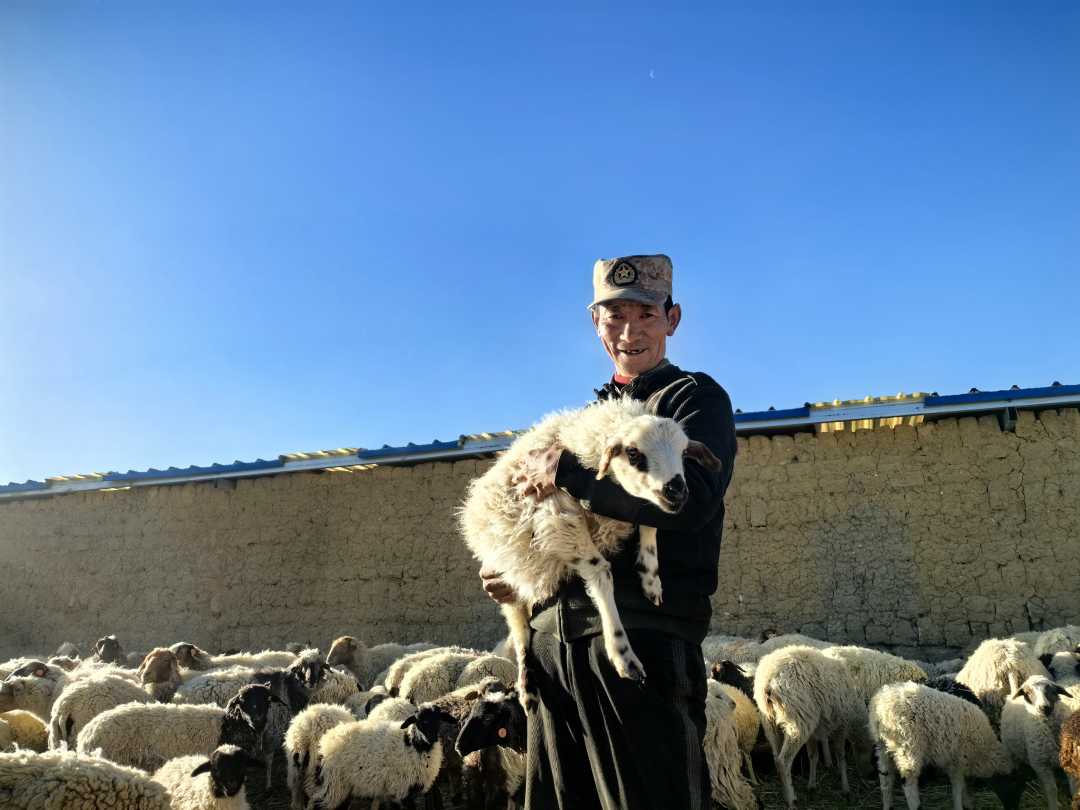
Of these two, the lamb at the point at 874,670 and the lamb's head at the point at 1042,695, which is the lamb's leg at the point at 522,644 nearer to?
the lamb's head at the point at 1042,695

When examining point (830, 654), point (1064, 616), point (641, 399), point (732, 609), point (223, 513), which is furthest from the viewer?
point (223, 513)

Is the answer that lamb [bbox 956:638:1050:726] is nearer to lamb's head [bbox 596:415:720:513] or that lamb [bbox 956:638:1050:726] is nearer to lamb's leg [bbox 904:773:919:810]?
lamb's leg [bbox 904:773:919:810]

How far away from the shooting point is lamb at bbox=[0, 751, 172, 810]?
3557mm

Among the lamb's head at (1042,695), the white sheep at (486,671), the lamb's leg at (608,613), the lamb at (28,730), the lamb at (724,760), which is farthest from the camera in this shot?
the white sheep at (486,671)

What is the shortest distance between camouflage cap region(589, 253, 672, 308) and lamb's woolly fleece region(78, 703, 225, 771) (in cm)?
464

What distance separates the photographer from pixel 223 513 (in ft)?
41.5

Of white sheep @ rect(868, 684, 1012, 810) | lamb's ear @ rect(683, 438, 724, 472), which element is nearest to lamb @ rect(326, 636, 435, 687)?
white sheep @ rect(868, 684, 1012, 810)

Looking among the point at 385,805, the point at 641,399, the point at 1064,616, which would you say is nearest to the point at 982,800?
the point at 1064,616

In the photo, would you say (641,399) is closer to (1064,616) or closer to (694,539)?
(694,539)

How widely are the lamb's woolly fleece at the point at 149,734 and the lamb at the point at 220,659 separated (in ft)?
9.77

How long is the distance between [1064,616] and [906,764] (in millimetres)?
4241

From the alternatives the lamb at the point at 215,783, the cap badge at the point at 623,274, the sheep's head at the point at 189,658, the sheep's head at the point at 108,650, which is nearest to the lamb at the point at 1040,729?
the cap badge at the point at 623,274

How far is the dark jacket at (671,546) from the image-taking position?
2402mm

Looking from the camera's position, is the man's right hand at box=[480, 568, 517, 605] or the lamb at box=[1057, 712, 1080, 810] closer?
the man's right hand at box=[480, 568, 517, 605]
